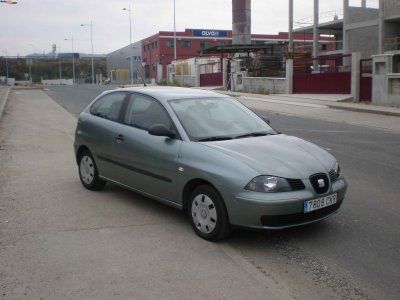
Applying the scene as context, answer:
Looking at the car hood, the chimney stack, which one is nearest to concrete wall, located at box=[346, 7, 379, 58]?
the chimney stack

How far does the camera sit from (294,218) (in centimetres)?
488

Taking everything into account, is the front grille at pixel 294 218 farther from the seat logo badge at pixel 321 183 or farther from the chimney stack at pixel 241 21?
the chimney stack at pixel 241 21

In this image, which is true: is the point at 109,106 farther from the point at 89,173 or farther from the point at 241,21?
the point at 241,21

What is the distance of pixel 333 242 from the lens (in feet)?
16.5

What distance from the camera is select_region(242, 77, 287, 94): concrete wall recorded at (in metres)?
33.6

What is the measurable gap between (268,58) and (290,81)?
529 centimetres

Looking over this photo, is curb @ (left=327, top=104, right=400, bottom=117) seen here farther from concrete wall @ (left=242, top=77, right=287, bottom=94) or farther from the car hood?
the car hood

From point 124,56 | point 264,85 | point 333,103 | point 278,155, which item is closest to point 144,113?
point 278,155

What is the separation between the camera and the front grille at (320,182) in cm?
495

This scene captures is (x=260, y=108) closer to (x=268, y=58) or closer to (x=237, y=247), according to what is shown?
(x=268, y=58)

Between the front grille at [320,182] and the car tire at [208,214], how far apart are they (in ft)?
2.89

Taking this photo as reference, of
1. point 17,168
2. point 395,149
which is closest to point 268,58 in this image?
point 395,149

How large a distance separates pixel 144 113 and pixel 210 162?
1.51 metres

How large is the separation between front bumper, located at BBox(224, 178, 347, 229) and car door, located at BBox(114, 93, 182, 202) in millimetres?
911
